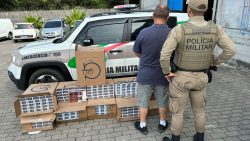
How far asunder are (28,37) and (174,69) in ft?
56.0

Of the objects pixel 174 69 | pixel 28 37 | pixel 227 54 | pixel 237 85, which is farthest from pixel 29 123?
pixel 28 37

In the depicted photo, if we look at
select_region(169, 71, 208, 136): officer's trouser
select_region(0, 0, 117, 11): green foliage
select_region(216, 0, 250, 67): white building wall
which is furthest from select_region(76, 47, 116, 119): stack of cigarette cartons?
select_region(0, 0, 117, 11): green foliage

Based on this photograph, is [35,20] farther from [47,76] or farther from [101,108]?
[101,108]

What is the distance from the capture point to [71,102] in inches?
176

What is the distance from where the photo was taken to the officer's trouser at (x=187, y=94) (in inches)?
119

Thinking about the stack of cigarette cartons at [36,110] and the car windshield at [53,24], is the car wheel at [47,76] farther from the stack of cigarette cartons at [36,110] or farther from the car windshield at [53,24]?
the car windshield at [53,24]

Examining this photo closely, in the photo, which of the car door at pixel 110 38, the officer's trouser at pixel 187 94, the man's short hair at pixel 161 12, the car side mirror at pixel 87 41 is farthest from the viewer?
the car door at pixel 110 38

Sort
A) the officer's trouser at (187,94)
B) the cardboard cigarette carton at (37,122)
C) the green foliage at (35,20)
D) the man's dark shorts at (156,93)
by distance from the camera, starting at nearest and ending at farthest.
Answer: the officer's trouser at (187,94) → the man's dark shorts at (156,93) → the cardboard cigarette carton at (37,122) → the green foliage at (35,20)

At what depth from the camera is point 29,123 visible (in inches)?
160

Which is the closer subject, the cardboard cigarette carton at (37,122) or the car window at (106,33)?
the cardboard cigarette carton at (37,122)

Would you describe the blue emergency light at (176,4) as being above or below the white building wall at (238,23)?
above

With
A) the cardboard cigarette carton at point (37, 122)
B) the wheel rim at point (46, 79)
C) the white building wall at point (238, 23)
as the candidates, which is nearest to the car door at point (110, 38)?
the wheel rim at point (46, 79)

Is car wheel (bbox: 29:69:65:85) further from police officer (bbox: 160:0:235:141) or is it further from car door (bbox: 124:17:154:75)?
police officer (bbox: 160:0:235:141)

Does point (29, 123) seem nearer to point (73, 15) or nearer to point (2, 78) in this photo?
point (2, 78)
